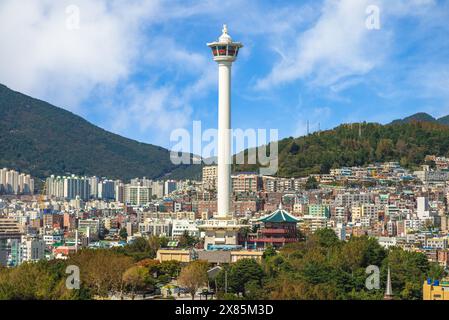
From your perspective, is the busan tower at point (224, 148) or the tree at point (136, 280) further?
the busan tower at point (224, 148)

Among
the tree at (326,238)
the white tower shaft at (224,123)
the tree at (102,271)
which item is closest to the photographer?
the tree at (102,271)

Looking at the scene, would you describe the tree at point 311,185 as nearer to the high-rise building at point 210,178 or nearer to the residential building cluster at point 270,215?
the residential building cluster at point 270,215

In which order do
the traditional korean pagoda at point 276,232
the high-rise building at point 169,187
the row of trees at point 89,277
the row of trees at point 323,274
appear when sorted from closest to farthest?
the row of trees at point 89,277 → the row of trees at point 323,274 → the traditional korean pagoda at point 276,232 → the high-rise building at point 169,187

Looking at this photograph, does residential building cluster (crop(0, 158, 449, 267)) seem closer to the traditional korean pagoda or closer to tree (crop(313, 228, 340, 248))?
the traditional korean pagoda

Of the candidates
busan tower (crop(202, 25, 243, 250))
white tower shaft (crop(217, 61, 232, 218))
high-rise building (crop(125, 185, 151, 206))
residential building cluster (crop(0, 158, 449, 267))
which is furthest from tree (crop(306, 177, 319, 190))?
white tower shaft (crop(217, 61, 232, 218))

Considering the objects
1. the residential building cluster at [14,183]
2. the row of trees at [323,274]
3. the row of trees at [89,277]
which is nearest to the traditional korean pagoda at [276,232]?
the row of trees at [323,274]
